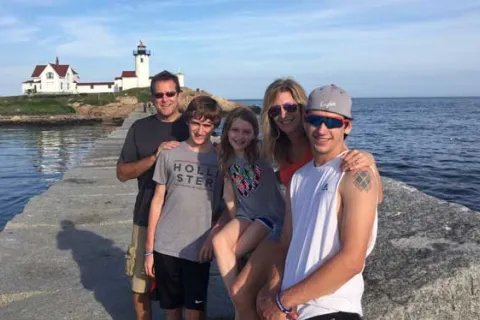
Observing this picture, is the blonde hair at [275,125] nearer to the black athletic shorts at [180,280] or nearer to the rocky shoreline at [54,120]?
the black athletic shorts at [180,280]

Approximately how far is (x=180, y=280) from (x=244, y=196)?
38.5 inches

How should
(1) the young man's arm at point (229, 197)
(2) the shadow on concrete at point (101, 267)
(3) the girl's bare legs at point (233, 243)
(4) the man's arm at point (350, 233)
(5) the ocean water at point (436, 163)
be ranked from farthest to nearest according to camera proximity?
(5) the ocean water at point (436, 163), (2) the shadow on concrete at point (101, 267), (1) the young man's arm at point (229, 197), (3) the girl's bare legs at point (233, 243), (4) the man's arm at point (350, 233)

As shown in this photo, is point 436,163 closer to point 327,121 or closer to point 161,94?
point 161,94

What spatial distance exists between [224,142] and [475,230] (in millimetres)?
1751

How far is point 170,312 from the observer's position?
12.6 ft

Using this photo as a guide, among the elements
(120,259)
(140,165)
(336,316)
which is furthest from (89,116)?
(336,316)

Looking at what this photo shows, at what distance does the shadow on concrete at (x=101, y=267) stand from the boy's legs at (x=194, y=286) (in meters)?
0.87

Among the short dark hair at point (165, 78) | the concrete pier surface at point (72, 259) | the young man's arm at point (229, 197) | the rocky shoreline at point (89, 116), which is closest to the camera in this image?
the young man's arm at point (229, 197)

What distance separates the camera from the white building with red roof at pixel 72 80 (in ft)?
282

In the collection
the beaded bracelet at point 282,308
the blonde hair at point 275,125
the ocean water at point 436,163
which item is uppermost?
the blonde hair at point 275,125

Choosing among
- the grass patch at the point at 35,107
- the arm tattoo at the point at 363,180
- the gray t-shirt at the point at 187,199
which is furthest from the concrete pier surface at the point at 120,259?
the grass patch at the point at 35,107

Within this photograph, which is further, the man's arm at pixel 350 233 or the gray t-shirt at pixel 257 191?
the gray t-shirt at pixel 257 191

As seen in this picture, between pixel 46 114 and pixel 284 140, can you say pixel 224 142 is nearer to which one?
pixel 284 140

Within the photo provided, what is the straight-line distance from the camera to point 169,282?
3.74 metres
